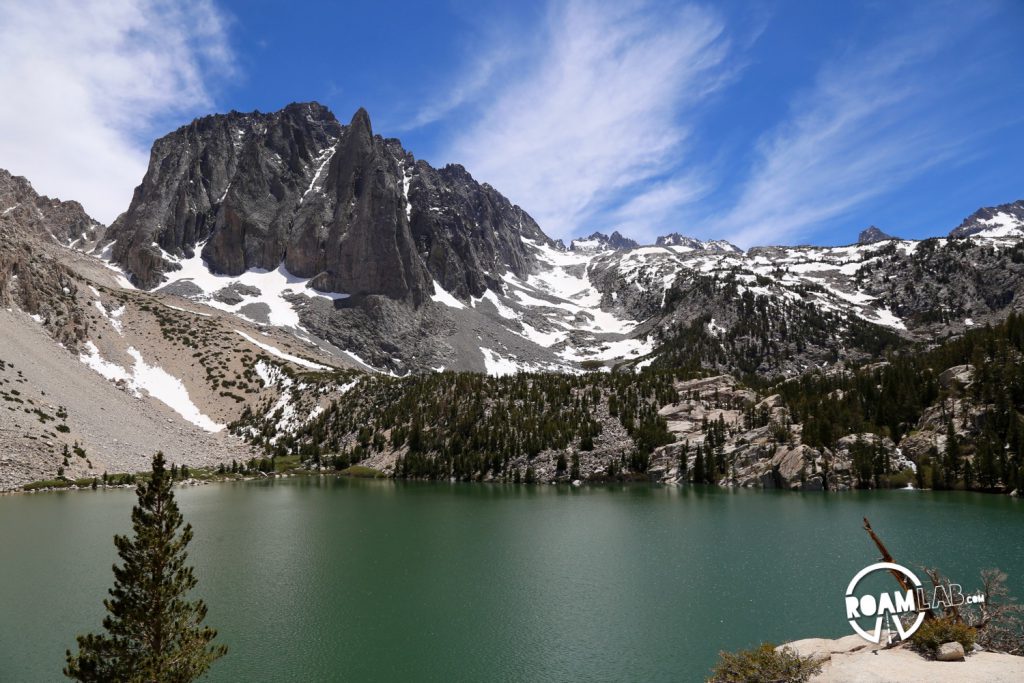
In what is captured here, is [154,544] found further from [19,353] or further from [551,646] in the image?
[19,353]

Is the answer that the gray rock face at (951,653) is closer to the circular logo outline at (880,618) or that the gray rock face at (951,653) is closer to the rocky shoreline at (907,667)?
the rocky shoreline at (907,667)

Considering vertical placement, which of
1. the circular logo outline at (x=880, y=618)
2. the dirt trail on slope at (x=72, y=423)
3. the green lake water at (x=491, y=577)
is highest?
the dirt trail on slope at (x=72, y=423)

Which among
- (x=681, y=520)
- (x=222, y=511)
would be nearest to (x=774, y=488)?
(x=681, y=520)

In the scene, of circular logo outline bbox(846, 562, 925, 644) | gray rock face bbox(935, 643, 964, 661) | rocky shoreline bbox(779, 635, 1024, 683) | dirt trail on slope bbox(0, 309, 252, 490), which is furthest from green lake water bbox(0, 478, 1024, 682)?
dirt trail on slope bbox(0, 309, 252, 490)

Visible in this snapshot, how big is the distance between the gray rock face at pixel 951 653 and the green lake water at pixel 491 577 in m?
7.47

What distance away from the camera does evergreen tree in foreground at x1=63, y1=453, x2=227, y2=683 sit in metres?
14.6

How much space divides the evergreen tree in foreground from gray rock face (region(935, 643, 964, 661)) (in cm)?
1698

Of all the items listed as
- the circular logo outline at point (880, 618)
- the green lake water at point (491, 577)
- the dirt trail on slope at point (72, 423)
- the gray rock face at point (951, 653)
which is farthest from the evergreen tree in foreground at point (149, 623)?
the dirt trail on slope at point (72, 423)

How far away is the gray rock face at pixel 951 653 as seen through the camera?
12.9 metres

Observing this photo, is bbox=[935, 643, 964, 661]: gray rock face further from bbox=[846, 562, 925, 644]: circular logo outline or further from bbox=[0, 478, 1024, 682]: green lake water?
bbox=[0, 478, 1024, 682]: green lake water

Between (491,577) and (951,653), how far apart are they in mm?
21602

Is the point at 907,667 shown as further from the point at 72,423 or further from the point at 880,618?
the point at 72,423

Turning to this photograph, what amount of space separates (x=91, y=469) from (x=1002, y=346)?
117 meters

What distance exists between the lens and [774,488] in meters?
75.8
